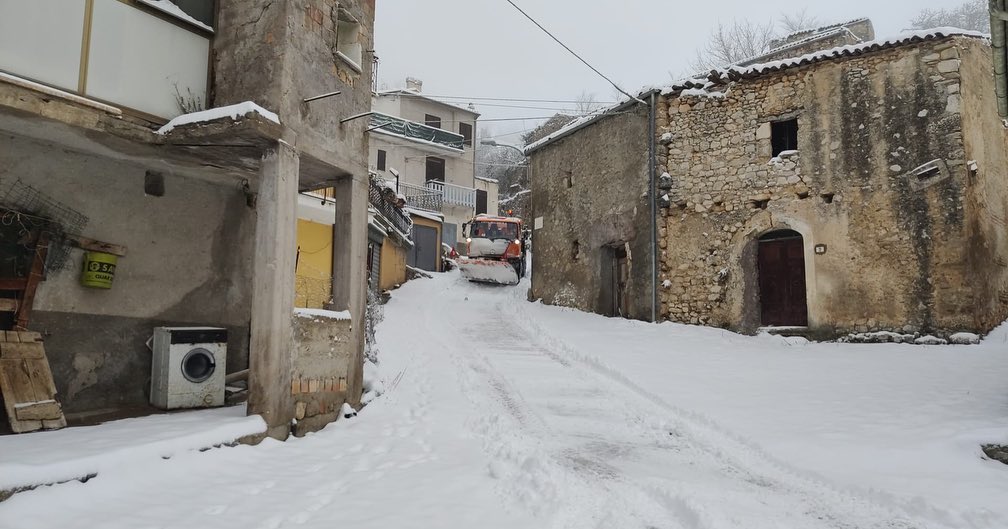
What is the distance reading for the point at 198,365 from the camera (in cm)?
648

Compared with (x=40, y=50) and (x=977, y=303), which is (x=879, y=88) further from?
(x=40, y=50)

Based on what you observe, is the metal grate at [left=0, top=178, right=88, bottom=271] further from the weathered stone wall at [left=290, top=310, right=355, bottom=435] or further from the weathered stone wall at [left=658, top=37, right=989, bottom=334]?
the weathered stone wall at [left=658, top=37, right=989, bottom=334]

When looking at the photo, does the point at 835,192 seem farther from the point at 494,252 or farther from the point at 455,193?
the point at 455,193

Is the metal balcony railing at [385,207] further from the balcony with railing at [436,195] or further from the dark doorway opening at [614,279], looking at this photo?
the balcony with railing at [436,195]

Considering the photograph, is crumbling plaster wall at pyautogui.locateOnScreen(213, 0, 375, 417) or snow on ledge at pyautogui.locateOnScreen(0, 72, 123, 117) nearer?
snow on ledge at pyautogui.locateOnScreen(0, 72, 123, 117)

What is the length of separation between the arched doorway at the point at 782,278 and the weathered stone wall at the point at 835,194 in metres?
0.44

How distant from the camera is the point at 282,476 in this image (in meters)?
4.44

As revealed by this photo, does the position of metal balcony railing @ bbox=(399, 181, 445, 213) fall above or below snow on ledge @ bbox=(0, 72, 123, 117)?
above

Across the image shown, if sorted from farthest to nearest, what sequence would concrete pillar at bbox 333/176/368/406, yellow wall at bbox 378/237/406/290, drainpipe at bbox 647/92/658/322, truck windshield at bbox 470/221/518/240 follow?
truck windshield at bbox 470/221/518/240
yellow wall at bbox 378/237/406/290
drainpipe at bbox 647/92/658/322
concrete pillar at bbox 333/176/368/406

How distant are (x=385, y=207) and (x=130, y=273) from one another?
11.1m

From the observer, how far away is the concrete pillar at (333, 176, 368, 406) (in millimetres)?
6797

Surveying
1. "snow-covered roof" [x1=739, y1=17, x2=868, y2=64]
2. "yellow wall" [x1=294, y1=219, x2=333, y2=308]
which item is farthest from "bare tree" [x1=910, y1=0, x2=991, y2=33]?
"yellow wall" [x1=294, y1=219, x2=333, y2=308]

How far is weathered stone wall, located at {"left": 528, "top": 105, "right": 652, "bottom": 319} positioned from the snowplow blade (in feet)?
11.6

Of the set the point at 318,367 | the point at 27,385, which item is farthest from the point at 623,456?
the point at 27,385
